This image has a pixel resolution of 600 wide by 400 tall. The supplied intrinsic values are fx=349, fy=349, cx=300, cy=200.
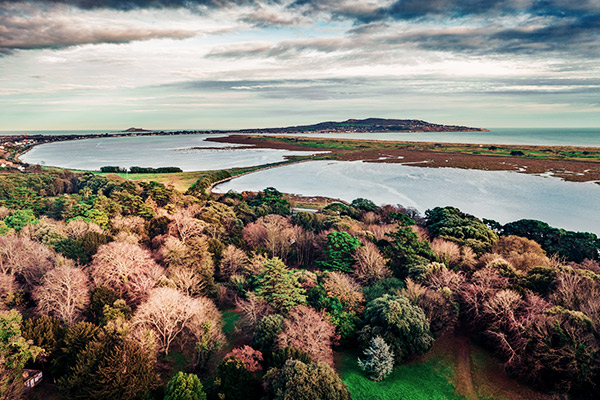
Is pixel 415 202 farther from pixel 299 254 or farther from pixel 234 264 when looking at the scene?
pixel 234 264

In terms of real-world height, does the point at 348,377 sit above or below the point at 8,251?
below

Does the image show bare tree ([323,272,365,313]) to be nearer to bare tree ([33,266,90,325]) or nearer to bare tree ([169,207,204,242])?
bare tree ([169,207,204,242])

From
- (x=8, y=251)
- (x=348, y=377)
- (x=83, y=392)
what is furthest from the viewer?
(x=8, y=251)

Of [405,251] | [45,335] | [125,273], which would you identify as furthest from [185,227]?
[405,251]

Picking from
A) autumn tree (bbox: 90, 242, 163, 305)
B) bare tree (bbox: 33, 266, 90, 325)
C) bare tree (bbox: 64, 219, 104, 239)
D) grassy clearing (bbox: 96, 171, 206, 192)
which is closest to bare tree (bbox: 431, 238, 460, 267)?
autumn tree (bbox: 90, 242, 163, 305)

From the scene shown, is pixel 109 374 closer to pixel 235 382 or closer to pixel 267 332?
pixel 235 382

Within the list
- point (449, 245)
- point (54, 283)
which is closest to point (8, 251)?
point (54, 283)
